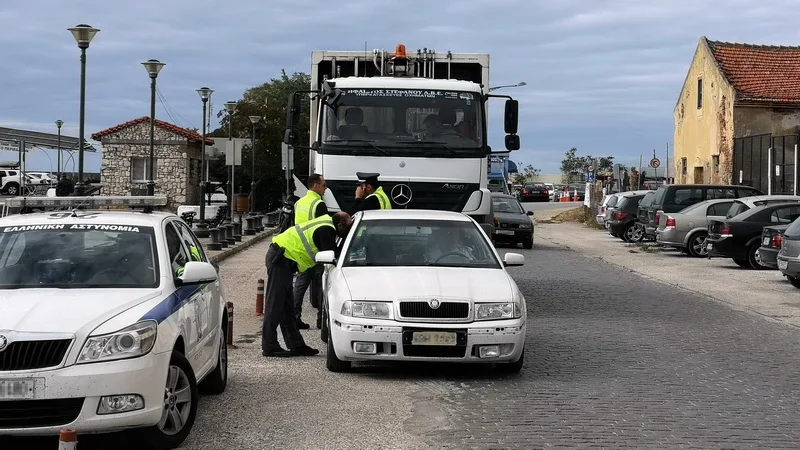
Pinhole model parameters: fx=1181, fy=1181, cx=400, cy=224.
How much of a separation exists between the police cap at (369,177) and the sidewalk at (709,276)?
5.85 m

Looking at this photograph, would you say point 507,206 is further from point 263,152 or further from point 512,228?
point 263,152

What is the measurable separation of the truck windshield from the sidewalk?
504cm

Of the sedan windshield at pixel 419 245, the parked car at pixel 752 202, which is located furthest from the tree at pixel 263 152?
the sedan windshield at pixel 419 245

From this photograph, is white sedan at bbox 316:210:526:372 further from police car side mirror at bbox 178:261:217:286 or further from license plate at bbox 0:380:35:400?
license plate at bbox 0:380:35:400

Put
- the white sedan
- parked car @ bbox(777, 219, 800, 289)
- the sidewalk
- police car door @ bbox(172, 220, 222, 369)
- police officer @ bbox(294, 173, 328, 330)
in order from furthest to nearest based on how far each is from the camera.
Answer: parked car @ bbox(777, 219, 800, 289) → the sidewalk → police officer @ bbox(294, 173, 328, 330) → the white sedan → police car door @ bbox(172, 220, 222, 369)

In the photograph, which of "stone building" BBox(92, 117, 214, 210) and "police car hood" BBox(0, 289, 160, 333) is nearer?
"police car hood" BBox(0, 289, 160, 333)

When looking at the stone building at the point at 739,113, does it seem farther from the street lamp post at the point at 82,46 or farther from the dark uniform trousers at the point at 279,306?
the dark uniform trousers at the point at 279,306

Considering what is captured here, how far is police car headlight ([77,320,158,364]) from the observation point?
6.88 meters

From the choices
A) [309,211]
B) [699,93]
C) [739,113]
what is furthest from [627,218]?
[309,211]

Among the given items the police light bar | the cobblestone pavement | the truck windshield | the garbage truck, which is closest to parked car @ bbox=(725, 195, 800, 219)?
the cobblestone pavement

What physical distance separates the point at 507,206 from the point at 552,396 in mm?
24764

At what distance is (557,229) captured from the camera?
49.7 meters

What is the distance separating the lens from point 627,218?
38312 millimetres

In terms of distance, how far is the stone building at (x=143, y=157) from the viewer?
55.7m
